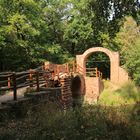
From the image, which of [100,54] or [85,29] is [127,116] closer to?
[85,29]

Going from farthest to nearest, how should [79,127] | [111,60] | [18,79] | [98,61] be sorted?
[98,61] → [111,60] → [18,79] → [79,127]

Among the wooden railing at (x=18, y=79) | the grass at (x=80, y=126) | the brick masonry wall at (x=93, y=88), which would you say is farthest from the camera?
the brick masonry wall at (x=93, y=88)

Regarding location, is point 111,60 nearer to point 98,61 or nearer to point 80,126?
point 98,61

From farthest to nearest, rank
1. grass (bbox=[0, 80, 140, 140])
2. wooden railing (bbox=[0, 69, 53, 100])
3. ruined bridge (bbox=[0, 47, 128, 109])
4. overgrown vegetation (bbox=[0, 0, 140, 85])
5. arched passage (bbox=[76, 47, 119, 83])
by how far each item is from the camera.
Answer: arched passage (bbox=[76, 47, 119, 83])
overgrown vegetation (bbox=[0, 0, 140, 85])
ruined bridge (bbox=[0, 47, 128, 109])
wooden railing (bbox=[0, 69, 53, 100])
grass (bbox=[0, 80, 140, 140])

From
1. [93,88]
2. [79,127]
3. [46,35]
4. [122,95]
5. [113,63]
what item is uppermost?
[46,35]

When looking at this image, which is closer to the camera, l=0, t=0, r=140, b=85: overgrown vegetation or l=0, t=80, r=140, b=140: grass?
l=0, t=80, r=140, b=140: grass

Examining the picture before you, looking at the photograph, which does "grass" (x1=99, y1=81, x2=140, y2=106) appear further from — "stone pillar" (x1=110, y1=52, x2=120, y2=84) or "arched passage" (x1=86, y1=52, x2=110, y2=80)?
"arched passage" (x1=86, y1=52, x2=110, y2=80)

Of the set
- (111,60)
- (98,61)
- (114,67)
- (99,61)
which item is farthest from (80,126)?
Answer: (99,61)

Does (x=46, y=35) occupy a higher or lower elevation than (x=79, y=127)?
higher

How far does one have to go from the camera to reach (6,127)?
815 cm

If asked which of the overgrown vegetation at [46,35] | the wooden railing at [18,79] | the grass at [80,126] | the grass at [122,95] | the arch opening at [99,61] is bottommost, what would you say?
the grass at [122,95]

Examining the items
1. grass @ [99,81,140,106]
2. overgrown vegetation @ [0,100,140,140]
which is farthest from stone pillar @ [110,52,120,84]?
overgrown vegetation @ [0,100,140,140]

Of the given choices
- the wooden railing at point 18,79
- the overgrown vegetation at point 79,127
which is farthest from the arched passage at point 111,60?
the overgrown vegetation at point 79,127

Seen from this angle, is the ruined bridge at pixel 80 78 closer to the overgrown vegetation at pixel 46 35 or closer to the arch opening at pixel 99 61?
the overgrown vegetation at pixel 46 35
